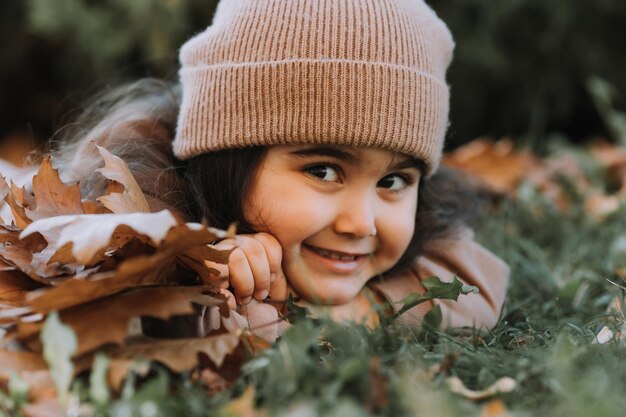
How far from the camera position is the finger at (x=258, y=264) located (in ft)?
4.95

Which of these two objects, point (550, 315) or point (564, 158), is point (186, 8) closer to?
point (564, 158)

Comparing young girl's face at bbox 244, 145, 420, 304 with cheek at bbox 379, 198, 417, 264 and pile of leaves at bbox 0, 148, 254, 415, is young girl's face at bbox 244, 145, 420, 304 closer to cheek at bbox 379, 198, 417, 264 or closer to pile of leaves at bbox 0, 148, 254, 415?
cheek at bbox 379, 198, 417, 264

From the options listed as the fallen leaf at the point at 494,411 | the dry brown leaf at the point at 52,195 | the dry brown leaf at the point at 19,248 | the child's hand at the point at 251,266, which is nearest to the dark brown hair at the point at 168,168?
the child's hand at the point at 251,266

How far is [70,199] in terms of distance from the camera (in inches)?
56.3

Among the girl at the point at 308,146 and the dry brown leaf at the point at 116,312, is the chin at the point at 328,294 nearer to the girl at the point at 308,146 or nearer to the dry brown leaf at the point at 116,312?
the girl at the point at 308,146

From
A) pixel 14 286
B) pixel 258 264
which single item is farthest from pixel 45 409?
pixel 258 264

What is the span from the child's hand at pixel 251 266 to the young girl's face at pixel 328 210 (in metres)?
0.04

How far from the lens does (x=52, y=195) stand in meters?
1.42

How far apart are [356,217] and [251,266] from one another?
9.5 inches

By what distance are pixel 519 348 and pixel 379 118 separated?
0.54 meters

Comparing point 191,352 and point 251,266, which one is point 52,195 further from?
point 191,352

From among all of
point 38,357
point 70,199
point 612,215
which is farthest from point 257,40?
point 612,215

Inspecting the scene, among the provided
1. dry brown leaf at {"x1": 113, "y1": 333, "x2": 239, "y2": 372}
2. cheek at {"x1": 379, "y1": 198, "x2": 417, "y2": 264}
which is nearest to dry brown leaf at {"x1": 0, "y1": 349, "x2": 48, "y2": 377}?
dry brown leaf at {"x1": 113, "y1": 333, "x2": 239, "y2": 372}

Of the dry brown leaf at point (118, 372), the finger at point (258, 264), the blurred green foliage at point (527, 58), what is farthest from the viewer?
the blurred green foliage at point (527, 58)
